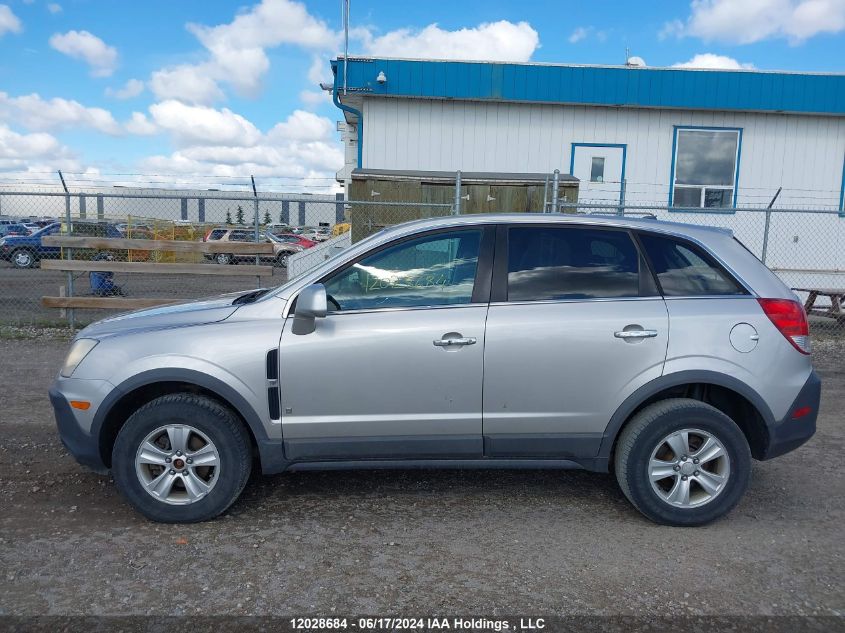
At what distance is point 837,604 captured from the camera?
3268 mm

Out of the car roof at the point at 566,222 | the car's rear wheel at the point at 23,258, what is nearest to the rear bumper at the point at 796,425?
the car roof at the point at 566,222

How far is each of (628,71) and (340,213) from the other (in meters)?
13.1

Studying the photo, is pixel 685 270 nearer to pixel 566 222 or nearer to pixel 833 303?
pixel 566 222

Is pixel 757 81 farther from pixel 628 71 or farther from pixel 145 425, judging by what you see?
pixel 145 425

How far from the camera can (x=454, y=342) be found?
3910 mm

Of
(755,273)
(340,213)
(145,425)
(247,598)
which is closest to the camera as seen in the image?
(247,598)

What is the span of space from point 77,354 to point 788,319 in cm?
412

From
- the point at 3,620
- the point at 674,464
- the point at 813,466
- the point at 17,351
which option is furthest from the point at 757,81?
the point at 3,620

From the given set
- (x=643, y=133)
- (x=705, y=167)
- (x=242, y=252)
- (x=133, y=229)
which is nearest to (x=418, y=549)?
(x=242, y=252)

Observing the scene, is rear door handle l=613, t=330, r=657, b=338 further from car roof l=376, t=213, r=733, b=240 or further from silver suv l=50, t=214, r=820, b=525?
car roof l=376, t=213, r=733, b=240

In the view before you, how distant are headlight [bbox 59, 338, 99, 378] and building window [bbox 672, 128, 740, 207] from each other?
12597 millimetres

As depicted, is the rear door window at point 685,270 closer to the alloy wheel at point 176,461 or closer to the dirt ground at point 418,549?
the dirt ground at point 418,549

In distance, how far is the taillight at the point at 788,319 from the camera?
4.02 metres

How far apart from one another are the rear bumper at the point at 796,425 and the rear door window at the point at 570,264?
111 cm
